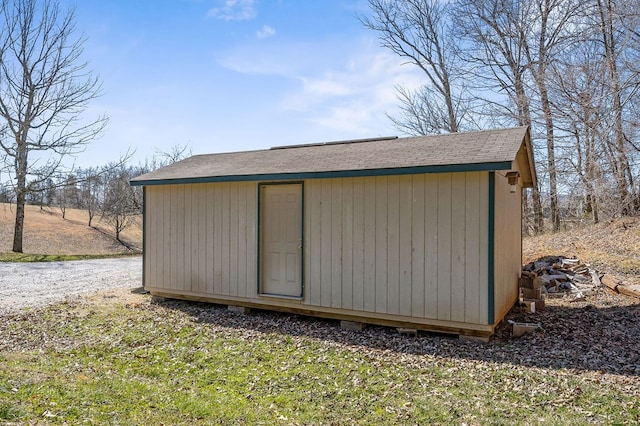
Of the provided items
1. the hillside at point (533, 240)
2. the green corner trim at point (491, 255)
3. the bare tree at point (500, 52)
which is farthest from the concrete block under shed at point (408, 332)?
the bare tree at point (500, 52)

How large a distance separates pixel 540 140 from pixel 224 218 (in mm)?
12125

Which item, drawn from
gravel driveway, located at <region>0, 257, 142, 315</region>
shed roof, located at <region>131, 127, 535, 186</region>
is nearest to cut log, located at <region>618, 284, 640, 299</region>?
shed roof, located at <region>131, 127, 535, 186</region>

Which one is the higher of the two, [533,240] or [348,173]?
[348,173]

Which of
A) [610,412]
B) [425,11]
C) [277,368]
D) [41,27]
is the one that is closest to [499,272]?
[610,412]

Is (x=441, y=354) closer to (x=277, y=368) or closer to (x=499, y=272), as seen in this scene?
(x=499, y=272)

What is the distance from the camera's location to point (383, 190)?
5.53m

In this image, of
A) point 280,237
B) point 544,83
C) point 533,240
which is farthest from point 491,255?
point 544,83

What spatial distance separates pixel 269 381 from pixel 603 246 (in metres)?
10.2

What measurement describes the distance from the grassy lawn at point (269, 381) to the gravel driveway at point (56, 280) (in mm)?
2003

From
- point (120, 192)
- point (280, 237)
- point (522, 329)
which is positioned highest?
point (120, 192)

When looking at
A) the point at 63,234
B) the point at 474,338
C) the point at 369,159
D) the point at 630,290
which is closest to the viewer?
the point at 474,338

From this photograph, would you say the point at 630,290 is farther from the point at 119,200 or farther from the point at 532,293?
the point at 119,200

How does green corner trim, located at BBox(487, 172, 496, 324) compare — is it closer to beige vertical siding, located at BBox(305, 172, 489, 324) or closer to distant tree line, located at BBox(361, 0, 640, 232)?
beige vertical siding, located at BBox(305, 172, 489, 324)

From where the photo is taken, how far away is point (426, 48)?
1762cm
